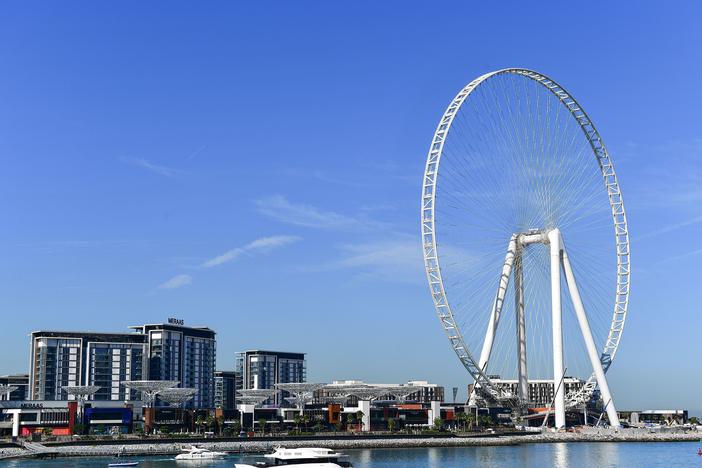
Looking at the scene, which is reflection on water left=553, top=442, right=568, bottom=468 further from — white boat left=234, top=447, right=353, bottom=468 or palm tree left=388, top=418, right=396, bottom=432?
palm tree left=388, top=418, right=396, bottom=432

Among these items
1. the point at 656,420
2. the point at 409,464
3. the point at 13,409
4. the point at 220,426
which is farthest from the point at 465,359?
the point at 656,420

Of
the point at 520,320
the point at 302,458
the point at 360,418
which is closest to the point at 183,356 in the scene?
the point at 360,418

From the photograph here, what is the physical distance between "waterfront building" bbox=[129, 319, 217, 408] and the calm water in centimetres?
8399

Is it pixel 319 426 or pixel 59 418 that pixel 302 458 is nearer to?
pixel 319 426

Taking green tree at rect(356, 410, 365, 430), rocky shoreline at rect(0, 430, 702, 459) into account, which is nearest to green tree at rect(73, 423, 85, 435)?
rocky shoreline at rect(0, 430, 702, 459)

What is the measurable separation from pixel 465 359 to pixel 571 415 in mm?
57670

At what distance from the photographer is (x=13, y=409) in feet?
368

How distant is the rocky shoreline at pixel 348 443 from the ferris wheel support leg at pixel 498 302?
10406 mm

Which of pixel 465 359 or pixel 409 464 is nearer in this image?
pixel 409 464

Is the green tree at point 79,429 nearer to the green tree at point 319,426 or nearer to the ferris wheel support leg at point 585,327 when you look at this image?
the green tree at point 319,426

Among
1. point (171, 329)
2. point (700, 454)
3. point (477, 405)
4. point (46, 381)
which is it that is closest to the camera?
point (700, 454)

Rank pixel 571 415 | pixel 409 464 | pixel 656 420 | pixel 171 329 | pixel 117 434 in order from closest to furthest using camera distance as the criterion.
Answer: pixel 409 464, pixel 117 434, pixel 571 415, pixel 171 329, pixel 656 420

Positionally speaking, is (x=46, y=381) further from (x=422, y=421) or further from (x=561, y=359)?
(x=561, y=359)

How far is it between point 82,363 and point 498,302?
300 feet
